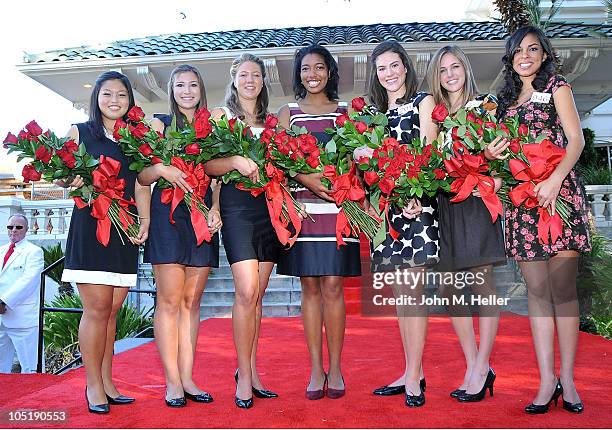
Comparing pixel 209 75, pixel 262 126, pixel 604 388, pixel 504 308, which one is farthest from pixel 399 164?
pixel 209 75

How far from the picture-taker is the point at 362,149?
2.93 meters

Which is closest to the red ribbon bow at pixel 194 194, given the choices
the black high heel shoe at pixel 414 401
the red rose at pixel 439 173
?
the red rose at pixel 439 173

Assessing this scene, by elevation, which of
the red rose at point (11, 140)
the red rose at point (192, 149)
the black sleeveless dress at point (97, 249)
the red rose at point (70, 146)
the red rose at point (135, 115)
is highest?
the red rose at point (135, 115)

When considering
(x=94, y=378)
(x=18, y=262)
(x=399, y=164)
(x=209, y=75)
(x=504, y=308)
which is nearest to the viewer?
(x=399, y=164)

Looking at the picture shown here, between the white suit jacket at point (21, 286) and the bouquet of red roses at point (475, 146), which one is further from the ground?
the bouquet of red roses at point (475, 146)

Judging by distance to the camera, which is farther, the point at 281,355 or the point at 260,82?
the point at 281,355

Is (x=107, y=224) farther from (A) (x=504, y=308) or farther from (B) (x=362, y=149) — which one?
(A) (x=504, y=308)

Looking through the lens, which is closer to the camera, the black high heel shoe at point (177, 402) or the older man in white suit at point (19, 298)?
the black high heel shoe at point (177, 402)

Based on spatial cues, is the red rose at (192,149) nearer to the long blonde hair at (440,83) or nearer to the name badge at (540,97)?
the long blonde hair at (440,83)

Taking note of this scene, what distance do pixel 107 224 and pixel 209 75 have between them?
744 centimetres

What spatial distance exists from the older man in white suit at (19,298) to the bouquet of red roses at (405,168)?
4383 mm

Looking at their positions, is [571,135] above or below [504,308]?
above

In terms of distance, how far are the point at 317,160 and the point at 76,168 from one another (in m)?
1.17

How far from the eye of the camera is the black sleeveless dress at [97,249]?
3.02 m
